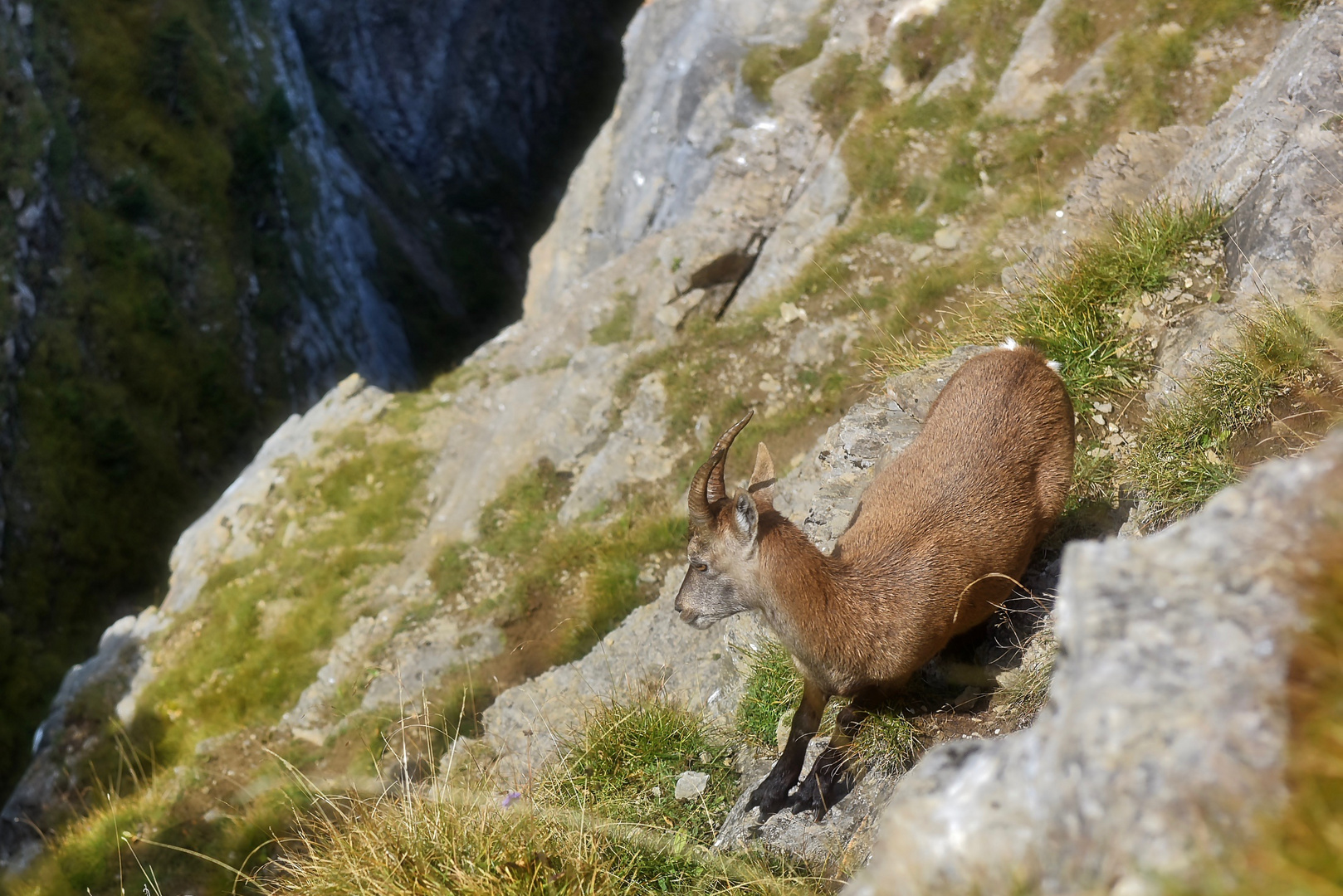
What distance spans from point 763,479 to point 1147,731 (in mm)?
3754

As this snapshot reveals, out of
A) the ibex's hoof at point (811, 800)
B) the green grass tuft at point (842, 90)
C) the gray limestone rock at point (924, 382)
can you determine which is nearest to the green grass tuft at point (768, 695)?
the ibex's hoof at point (811, 800)

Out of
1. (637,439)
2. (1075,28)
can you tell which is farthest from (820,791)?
(1075,28)

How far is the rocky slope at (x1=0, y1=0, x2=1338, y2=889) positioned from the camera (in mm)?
8320

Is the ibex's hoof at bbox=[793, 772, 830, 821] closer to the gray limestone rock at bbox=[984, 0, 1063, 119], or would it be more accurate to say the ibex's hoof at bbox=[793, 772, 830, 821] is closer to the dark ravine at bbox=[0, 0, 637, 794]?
the gray limestone rock at bbox=[984, 0, 1063, 119]

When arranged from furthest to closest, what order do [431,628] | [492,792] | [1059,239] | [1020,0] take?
[1020,0] < [431,628] < [1059,239] < [492,792]

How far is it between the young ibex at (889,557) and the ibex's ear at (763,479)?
0.04 feet

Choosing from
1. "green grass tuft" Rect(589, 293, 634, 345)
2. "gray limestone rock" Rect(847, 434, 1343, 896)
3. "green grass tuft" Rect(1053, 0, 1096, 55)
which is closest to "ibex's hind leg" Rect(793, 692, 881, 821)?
"gray limestone rock" Rect(847, 434, 1343, 896)

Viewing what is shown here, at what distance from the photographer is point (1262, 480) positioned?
2678 mm

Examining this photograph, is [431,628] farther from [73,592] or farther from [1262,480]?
[73,592]

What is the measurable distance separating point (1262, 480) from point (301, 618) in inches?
586

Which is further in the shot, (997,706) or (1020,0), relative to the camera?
(1020,0)

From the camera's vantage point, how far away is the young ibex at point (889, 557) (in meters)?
5.27

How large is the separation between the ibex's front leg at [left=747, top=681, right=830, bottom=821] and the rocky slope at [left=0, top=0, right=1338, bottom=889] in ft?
0.46

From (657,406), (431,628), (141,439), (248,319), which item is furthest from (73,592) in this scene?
(657,406)
